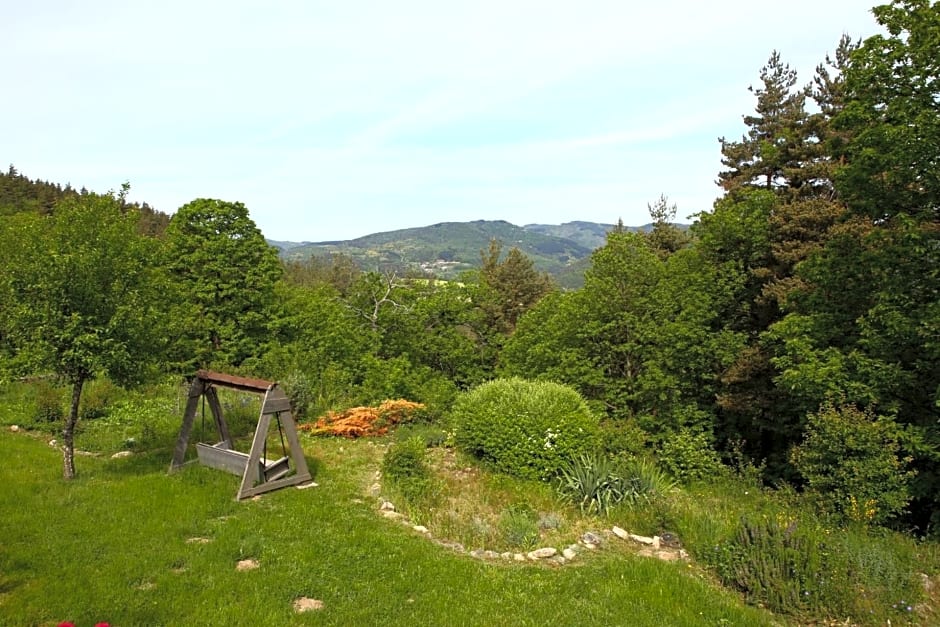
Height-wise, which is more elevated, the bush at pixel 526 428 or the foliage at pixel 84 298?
the foliage at pixel 84 298

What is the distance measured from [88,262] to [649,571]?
31.9ft

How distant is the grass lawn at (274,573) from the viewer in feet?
17.4

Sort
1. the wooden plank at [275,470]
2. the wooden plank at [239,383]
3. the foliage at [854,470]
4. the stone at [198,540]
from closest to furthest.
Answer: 1. the stone at [198,540]
2. the wooden plank at [239,383]
3. the foliage at [854,470]
4. the wooden plank at [275,470]

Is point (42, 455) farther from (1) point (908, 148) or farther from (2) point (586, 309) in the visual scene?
(1) point (908, 148)

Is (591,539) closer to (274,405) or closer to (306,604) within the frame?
(306,604)

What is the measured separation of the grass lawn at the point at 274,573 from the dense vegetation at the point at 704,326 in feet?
5.21

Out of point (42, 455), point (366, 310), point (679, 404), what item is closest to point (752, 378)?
point (679, 404)

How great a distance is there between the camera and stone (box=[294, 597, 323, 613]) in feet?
17.7

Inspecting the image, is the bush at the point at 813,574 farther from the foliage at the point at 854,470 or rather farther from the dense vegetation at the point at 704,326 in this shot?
the foliage at the point at 854,470

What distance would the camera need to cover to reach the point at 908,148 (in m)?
11.1

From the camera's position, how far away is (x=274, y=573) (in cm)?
603

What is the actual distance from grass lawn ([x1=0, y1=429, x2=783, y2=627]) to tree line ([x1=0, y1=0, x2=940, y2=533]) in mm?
2654

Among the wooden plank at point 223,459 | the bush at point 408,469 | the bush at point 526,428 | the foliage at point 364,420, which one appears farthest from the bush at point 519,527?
the foliage at point 364,420

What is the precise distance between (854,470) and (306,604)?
9.21 metres
